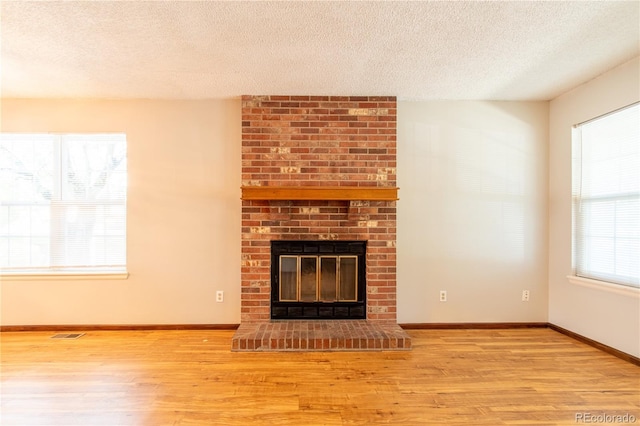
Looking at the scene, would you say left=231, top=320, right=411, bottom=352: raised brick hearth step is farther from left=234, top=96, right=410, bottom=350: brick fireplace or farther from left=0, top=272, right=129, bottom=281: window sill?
left=0, top=272, right=129, bottom=281: window sill

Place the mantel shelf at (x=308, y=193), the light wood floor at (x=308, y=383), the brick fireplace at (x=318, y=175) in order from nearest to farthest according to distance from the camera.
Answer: the light wood floor at (x=308, y=383), the mantel shelf at (x=308, y=193), the brick fireplace at (x=318, y=175)

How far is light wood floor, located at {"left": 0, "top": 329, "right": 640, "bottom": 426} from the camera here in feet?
6.14

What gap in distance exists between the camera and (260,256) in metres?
3.25

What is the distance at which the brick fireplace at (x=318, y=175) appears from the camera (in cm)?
325

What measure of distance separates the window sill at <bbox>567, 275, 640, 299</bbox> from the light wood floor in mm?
538

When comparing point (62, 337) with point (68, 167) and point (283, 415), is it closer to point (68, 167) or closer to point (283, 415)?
point (68, 167)

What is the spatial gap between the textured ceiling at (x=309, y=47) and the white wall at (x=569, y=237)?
0.62ft

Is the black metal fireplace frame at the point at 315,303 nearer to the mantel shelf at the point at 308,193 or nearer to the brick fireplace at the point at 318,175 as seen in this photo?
the brick fireplace at the point at 318,175

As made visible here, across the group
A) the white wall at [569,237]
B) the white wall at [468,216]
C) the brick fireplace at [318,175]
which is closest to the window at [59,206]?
the brick fireplace at [318,175]

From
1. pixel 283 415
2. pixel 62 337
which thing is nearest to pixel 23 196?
pixel 62 337

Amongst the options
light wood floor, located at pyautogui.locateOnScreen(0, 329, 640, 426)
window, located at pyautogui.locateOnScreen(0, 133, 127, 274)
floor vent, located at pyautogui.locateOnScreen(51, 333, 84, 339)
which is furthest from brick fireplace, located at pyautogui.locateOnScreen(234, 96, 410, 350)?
floor vent, located at pyautogui.locateOnScreen(51, 333, 84, 339)

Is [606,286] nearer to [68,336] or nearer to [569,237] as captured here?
[569,237]

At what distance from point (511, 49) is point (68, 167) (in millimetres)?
4151

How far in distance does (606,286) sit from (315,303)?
253 centimetres
